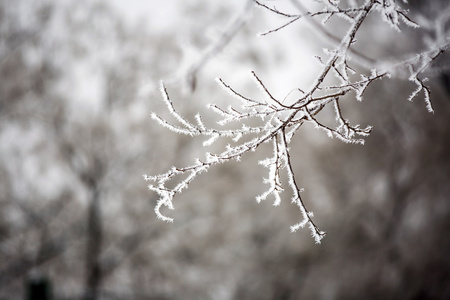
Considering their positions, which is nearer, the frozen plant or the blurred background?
the frozen plant

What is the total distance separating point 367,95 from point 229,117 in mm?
8270

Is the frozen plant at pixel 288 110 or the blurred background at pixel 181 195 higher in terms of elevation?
the blurred background at pixel 181 195

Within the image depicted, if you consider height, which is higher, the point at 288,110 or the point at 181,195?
the point at 181,195

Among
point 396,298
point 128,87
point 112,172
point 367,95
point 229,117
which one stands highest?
point 128,87

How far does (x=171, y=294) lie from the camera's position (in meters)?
8.10

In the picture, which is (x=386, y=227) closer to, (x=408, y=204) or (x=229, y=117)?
(x=408, y=204)

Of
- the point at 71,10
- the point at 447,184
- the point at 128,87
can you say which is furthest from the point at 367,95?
the point at 71,10

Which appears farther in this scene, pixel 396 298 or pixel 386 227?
pixel 386 227

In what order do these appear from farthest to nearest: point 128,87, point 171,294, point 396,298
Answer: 1. point 128,87
2. point 171,294
3. point 396,298

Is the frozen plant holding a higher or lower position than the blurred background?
lower

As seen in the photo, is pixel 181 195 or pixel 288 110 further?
pixel 181 195

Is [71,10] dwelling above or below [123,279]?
above

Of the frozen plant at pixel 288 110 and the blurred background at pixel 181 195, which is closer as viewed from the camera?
the frozen plant at pixel 288 110

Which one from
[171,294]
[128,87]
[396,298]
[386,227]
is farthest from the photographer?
[128,87]
